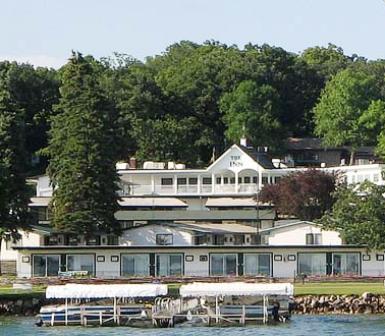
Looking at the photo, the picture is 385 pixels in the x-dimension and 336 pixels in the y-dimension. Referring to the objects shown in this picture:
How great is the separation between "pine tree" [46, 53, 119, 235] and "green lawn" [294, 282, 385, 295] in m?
17.4

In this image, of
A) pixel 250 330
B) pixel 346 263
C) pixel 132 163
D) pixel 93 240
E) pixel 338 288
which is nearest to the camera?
pixel 250 330

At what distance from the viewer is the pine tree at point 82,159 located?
101 m

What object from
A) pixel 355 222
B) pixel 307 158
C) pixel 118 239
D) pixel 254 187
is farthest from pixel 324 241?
pixel 307 158

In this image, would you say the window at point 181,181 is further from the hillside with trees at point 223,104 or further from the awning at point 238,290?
the awning at point 238,290

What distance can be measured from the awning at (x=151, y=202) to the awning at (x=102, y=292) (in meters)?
52.1

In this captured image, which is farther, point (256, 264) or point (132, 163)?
point (132, 163)

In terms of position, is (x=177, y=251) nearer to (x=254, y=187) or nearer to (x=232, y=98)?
(x=254, y=187)

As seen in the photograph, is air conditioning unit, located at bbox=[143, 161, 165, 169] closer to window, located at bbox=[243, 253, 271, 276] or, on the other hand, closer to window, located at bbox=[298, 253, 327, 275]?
window, located at bbox=[243, 253, 271, 276]

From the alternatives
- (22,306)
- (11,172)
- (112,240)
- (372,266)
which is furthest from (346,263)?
(22,306)

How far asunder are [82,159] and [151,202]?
1150 inches

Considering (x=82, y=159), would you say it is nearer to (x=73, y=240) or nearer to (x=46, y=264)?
(x=73, y=240)

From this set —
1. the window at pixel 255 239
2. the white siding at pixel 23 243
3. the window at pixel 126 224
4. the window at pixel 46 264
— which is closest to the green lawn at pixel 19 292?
the window at pixel 46 264

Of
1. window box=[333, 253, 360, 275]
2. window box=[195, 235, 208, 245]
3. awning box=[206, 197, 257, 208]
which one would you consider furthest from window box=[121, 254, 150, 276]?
awning box=[206, 197, 257, 208]

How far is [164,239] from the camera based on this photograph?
10362 cm
